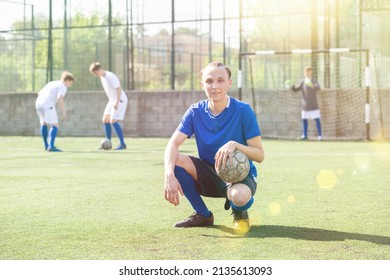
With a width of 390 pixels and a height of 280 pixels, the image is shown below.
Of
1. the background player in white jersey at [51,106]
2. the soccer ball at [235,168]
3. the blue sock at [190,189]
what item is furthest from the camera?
the background player in white jersey at [51,106]

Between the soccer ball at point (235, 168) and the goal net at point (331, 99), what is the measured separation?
15769mm

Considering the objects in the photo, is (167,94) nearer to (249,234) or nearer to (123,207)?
(123,207)

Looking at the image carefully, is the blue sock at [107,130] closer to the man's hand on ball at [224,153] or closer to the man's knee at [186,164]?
Answer: the man's knee at [186,164]

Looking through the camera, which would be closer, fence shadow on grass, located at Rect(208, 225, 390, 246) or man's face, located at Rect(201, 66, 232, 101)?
fence shadow on grass, located at Rect(208, 225, 390, 246)

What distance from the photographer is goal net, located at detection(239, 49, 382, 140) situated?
22688 millimetres

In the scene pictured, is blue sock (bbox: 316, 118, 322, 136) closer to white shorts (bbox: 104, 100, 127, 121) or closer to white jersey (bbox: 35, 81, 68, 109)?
white shorts (bbox: 104, 100, 127, 121)

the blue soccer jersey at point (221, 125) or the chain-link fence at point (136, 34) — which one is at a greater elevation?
the chain-link fence at point (136, 34)

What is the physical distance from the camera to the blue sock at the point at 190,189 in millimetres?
6598

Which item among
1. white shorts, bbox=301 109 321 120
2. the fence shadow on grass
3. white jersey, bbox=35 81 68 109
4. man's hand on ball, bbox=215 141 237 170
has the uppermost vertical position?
white jersey, bbox=35 81 68 109

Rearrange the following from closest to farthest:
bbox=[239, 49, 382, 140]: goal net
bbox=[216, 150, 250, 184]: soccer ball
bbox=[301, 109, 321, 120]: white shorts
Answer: bbox=[216, 150, 250, 184]: soccer ball → bbox=[301, 109, 321, 120]: white shorts → bbox=[239, 49, 382, 140]: goal net

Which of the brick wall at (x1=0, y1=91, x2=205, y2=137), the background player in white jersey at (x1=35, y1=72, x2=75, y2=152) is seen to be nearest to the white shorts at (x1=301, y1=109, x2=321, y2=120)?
the brick wall at (x1=0, y1=91, x2=205, y2=137)

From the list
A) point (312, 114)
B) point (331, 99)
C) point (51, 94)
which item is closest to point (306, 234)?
point (51, 94)

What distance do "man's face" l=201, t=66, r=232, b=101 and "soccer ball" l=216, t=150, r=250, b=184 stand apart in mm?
470

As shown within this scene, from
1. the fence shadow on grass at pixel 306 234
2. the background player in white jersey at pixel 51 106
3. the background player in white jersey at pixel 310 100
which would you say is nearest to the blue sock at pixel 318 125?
the background player in white jersey at pixel 310 100
